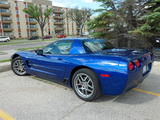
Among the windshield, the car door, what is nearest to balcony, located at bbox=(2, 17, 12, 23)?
the car door

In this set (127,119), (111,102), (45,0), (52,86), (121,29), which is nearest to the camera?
(127,119)

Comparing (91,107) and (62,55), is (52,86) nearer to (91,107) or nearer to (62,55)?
(62,55)

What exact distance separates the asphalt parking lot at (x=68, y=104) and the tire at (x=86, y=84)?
0.49ft

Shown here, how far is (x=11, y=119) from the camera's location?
248cm

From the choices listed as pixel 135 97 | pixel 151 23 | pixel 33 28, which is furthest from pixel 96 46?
pixel 33 28

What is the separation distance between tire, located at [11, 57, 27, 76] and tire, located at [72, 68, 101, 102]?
240cm

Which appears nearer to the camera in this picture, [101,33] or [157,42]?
[157,42]

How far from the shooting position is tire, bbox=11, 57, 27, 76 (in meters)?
4.78

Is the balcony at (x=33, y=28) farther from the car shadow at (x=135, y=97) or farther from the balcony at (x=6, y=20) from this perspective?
the car shadow at (x=135, y=97)

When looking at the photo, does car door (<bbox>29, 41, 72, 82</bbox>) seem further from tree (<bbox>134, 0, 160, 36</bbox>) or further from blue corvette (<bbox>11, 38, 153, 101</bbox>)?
tree (<bbox>134, 0, 160, 36</bbox>)

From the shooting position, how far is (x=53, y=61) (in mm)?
3508

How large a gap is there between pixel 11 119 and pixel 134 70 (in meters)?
2.37

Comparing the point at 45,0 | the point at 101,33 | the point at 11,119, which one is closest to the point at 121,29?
the point at 101,33

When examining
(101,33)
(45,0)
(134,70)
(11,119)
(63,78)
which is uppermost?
(45,0)
